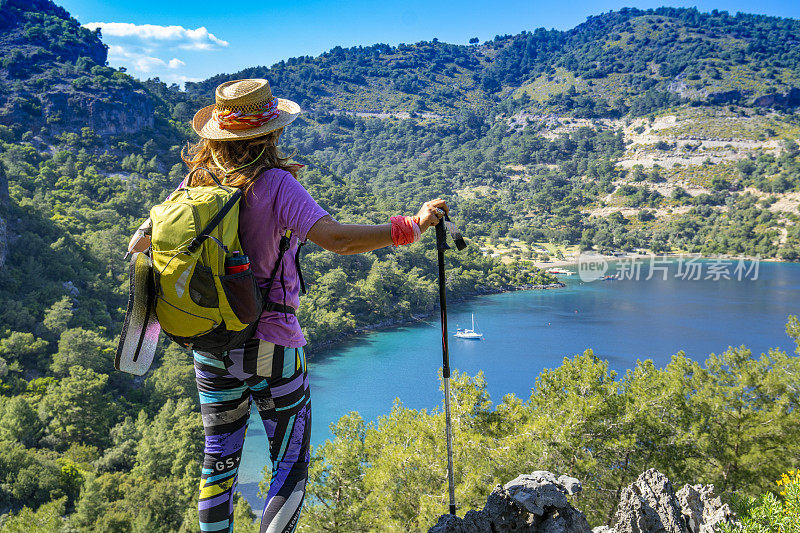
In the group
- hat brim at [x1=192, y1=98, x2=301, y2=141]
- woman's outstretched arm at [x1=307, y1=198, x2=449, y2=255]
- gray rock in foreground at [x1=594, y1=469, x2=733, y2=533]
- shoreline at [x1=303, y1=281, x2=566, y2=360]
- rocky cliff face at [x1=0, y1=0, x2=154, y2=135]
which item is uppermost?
rocky cliff face at [x1=0, y1=0, x2=154, y2=135]

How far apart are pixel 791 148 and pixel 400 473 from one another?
98.4m

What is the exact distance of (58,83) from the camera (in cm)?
5666

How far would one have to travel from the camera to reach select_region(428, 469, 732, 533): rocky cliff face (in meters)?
2.57

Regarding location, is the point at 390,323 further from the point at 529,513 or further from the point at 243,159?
the point at 243,159

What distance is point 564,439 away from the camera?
10.7 meters

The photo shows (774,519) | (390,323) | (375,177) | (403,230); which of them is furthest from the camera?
(375,177)

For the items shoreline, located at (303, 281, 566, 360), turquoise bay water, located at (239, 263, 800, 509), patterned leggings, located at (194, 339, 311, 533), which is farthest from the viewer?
shoreline, located at (303, 281, 566, 360)

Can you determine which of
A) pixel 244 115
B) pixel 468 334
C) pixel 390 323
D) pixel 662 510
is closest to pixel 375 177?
pixel 390 323

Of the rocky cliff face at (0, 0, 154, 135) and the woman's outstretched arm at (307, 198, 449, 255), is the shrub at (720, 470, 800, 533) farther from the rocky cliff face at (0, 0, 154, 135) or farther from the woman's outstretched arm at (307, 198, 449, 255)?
the rocky cliff face at (0, 0, 154, 135)

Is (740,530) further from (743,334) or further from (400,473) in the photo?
(743,334)

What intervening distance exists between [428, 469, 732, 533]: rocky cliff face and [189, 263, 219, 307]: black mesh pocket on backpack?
1.52 meters

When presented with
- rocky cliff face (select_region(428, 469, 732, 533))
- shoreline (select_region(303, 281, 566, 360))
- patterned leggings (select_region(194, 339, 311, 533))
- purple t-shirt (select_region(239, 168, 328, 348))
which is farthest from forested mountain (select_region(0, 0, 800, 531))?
purple t-shirt (select_region(239, 168, 328, 348))

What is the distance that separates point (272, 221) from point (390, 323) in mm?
43117

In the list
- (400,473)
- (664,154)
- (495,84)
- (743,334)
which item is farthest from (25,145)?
(495,84)
